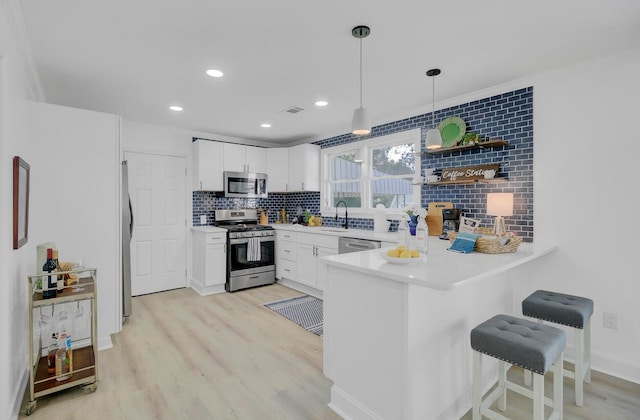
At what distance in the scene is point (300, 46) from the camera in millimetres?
2281

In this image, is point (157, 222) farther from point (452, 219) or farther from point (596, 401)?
point (596, 401)

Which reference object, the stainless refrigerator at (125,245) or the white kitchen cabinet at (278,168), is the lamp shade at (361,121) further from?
the white kitchen cabinet at (278,168)

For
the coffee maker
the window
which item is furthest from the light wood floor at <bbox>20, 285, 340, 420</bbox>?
the window

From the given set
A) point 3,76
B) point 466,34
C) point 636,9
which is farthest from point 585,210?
point 3,76

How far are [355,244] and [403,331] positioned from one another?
6.88ft

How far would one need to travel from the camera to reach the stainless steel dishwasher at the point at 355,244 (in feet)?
11.3

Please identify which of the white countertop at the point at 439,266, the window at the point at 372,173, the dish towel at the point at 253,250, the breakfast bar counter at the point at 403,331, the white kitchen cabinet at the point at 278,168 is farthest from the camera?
the white kitchen cabinet at the point at 278,168

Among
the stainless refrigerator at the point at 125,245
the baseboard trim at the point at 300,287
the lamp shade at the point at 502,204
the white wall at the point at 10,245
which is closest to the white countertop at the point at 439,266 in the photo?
the lamp shade at the point at 502,204

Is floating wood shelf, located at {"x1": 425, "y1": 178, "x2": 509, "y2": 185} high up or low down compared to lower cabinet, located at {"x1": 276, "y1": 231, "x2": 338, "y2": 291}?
up

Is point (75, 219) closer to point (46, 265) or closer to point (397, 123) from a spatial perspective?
point (46, 265)

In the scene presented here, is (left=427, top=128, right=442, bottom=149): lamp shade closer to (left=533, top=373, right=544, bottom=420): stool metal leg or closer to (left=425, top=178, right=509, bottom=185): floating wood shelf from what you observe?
(left=425, top=178, right=509, bottom=185): floating wood shelf

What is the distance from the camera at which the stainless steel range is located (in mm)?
4500

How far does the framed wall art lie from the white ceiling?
0.92 m

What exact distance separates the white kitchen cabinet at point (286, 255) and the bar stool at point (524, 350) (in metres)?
3.12
